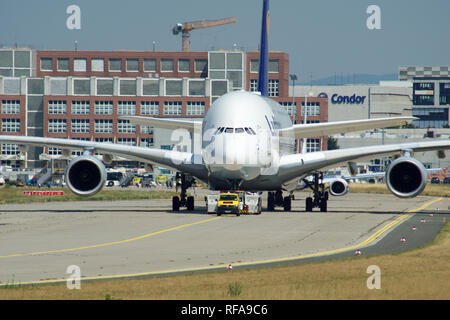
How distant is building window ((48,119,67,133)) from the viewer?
14250cm

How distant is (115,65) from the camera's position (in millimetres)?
158750

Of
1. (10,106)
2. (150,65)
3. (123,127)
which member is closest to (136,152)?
(123,127)

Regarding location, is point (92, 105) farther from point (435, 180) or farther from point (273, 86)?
point (435, 180)

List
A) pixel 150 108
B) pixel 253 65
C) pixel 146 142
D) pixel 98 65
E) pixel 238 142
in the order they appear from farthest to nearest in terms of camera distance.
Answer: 1. pixel 98 65
2. pixel 253 65
3. pixel 146 142
4. pixel 150 108
5. pixel 238 142

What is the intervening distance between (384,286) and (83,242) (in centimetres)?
1235

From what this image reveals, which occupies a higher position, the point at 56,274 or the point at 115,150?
the point at 115,150

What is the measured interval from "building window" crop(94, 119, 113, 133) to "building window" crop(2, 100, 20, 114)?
14236mm

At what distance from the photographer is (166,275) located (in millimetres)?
18219

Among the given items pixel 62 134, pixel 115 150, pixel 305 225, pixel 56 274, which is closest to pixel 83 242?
pixel 56 274

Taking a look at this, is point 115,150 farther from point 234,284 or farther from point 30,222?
point 234,284

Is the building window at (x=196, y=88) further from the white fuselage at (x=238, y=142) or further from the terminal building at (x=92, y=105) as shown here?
the white fuselage at (x=238, y=142)

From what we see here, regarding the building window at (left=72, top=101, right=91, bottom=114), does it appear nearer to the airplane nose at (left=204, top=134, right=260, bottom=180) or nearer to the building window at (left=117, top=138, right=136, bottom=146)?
the building window at (left=117, top=138, right=136, bottom=146)

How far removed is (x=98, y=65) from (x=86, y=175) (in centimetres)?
12205

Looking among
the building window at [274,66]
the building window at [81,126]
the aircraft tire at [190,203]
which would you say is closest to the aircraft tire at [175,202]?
the aircraft tire at [190,203]
